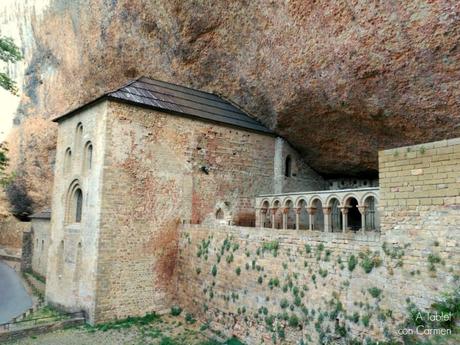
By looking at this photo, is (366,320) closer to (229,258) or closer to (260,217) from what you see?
(229,258)

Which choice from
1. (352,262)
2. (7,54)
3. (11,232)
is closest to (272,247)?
(352,262)

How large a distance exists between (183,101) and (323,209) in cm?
696

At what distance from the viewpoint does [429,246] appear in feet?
20.2

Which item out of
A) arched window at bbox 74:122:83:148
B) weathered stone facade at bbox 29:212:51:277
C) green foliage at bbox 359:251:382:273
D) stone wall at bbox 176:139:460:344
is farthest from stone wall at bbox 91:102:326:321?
weathered stone facade at bbox 29:212:51:277

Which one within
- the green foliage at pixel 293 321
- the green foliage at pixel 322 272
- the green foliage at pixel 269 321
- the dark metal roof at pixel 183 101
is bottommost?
the green foliage at pixel 269 321

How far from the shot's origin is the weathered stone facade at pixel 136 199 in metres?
11.4

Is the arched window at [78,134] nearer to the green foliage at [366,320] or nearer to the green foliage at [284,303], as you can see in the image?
the green foliage at [284,303]

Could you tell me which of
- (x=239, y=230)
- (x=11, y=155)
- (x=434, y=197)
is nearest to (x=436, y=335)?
(x=434, y=197)

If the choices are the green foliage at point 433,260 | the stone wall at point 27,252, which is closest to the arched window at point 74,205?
the stone wall at point 27,252

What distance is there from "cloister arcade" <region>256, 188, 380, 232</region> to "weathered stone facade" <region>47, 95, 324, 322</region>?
5.29 ft

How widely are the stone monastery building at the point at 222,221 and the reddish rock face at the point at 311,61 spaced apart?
4.94 ft

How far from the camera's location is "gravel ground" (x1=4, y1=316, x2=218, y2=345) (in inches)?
385

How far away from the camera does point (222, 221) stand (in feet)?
44.5

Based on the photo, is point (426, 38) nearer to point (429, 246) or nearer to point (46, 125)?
point (429, 246)
